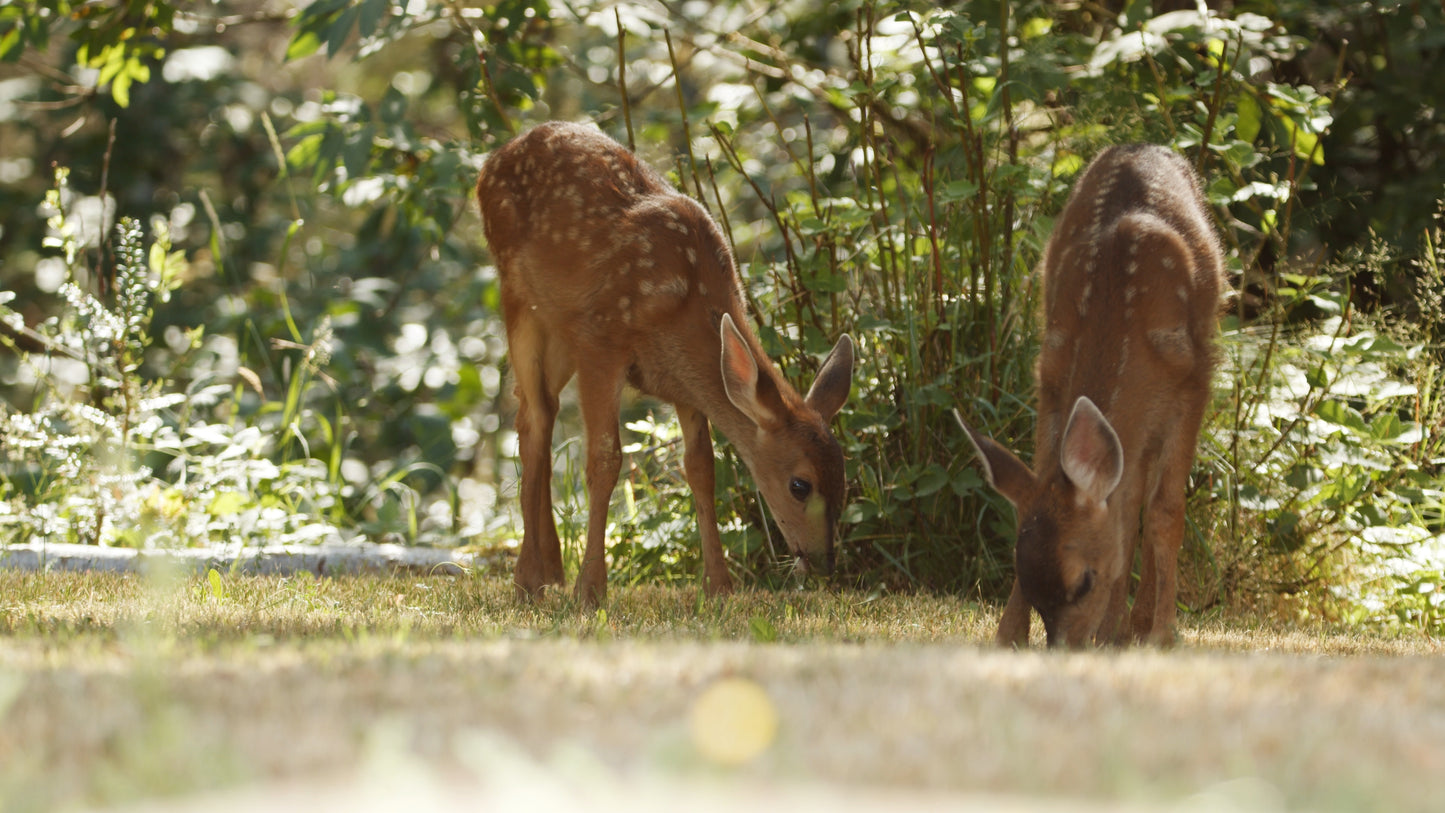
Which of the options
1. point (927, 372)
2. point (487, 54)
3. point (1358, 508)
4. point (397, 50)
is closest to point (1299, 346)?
point (1358, 508)

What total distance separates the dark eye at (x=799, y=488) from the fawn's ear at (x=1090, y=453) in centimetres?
135

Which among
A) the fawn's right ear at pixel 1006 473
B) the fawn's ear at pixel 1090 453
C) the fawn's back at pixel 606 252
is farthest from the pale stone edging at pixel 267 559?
the fawn's ear at pixel 1090 453

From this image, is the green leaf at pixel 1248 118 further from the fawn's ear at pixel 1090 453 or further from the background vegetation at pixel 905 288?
the fawn's ear at pixel 1090 453

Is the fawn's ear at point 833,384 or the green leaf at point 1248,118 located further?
the green leaf at point 1248,118

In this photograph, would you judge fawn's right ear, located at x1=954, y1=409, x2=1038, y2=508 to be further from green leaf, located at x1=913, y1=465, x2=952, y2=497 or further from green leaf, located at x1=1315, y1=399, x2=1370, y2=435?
green leaf, located at x1=1315, y1=399, x2=1370, y2=435

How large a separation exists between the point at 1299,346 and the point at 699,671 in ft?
13.6

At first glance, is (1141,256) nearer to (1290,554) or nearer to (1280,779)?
(1290,554)

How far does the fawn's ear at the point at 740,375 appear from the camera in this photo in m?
5.01

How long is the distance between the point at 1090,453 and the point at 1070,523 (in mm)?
225

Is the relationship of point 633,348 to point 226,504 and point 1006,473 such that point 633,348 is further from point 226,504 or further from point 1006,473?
point 226,504

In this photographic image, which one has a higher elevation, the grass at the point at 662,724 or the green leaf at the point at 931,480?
the green leaf at the point at 931,480

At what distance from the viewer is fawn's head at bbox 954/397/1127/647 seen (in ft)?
13.4

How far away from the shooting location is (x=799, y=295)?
20.3 feet

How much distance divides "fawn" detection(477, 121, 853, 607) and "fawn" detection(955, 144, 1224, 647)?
99 centimetres
